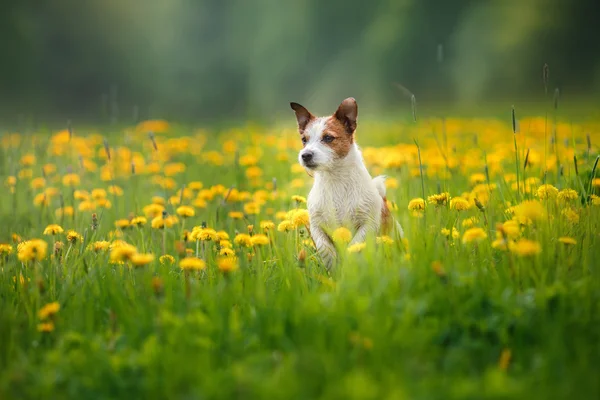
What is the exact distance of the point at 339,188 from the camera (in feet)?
13.6

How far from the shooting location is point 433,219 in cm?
434

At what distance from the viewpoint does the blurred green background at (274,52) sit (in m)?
16.1

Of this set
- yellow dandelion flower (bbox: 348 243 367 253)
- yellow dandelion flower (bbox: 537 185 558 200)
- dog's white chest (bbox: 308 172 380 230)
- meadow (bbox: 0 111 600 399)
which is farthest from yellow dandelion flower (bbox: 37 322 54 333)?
yellow dandelion flower (bbox: 537 185 558 200)

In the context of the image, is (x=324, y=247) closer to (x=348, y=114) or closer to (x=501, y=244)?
(x=348, y=114)

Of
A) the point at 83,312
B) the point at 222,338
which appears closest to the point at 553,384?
the point at 222,338

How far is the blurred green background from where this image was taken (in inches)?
634

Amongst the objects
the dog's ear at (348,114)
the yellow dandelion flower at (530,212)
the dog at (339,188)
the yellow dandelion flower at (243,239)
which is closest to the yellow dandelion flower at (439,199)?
the dog at (339,188)

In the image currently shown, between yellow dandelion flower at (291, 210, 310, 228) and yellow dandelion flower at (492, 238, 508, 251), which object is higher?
yellow dandelion flower at (291, 210, 310, 228)

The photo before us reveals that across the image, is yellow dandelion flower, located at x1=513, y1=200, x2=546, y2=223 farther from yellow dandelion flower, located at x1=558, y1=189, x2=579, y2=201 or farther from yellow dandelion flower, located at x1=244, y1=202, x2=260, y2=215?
yellow dandelion flower, located at x1=244, y1=202, x2=260, y2=215

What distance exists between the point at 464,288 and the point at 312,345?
793mm

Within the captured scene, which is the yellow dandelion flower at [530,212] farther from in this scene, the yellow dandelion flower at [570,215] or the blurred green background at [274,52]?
the blurred green background at [274,52]

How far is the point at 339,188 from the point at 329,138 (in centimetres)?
36

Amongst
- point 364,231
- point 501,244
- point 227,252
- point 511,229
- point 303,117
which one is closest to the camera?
point 501,244

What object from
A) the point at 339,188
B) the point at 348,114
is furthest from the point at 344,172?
the point at 348,114
